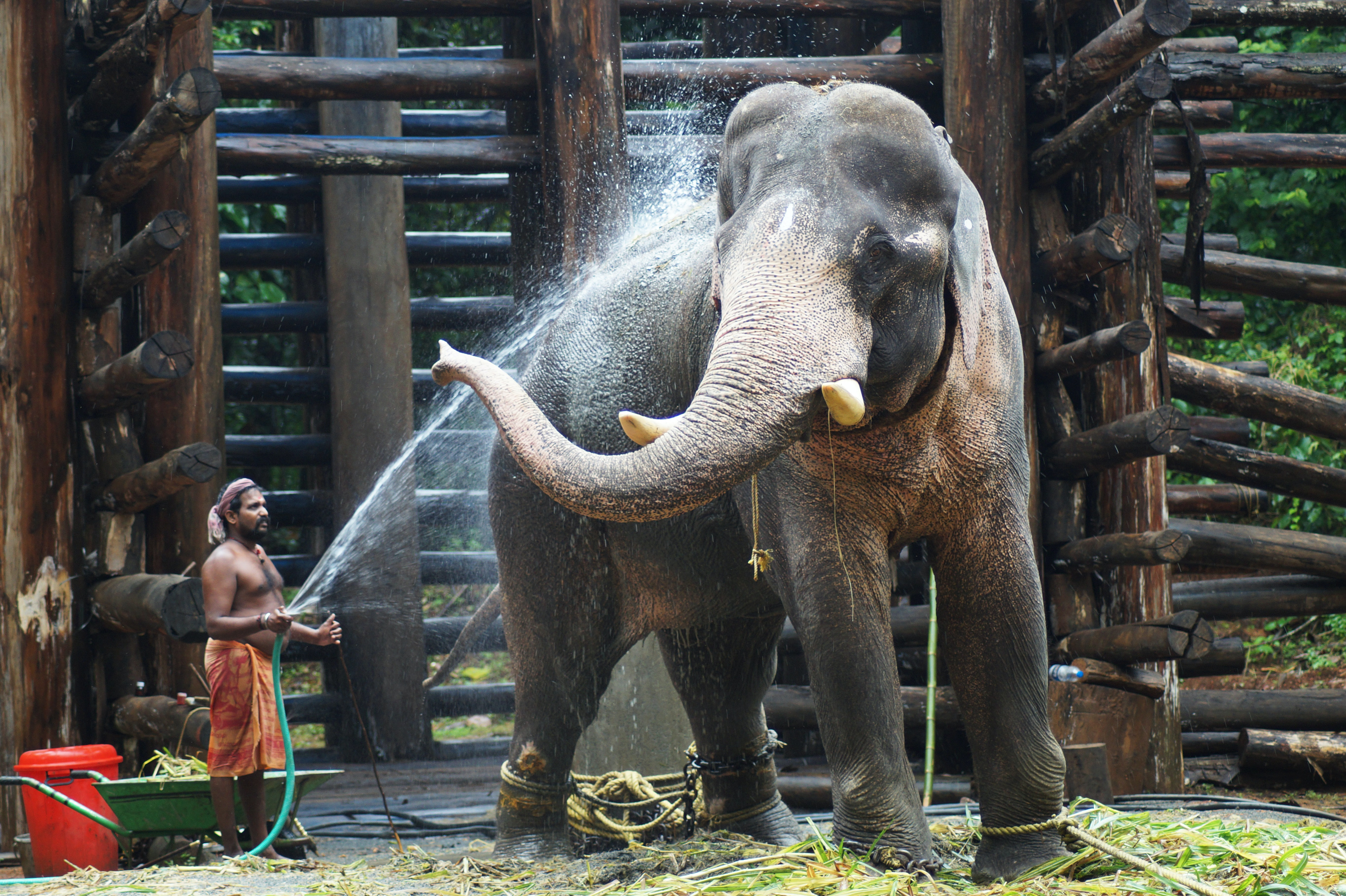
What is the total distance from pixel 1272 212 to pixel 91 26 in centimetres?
898

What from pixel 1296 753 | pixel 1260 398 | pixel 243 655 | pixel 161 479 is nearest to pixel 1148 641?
pixel 1296 753

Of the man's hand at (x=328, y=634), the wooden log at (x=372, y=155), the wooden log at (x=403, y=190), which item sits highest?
the wooden log at (x=403, y=190)

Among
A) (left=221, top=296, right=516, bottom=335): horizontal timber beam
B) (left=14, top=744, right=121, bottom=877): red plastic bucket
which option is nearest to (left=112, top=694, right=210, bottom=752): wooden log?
(left=14, top=744, right=121, bottom=877): red plastic bucket

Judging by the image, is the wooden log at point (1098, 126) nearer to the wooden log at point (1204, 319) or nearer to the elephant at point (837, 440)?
the wooden log at point (1204, 319)

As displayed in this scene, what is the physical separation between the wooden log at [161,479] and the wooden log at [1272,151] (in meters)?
4.62

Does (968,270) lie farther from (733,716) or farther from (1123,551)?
(1123,551)

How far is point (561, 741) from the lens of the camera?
4906mm

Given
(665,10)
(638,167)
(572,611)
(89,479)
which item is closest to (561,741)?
(572,611)

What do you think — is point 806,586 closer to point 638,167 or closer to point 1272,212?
point 638,167

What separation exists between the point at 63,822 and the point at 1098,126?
443 cm

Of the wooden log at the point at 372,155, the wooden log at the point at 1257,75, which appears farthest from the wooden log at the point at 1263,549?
the wooden log at the point at 372,155

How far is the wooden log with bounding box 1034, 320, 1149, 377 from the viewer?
5301 mm

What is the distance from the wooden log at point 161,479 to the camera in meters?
5.45

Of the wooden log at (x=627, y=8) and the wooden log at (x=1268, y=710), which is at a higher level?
the wooden log at (x=627, y=8)
